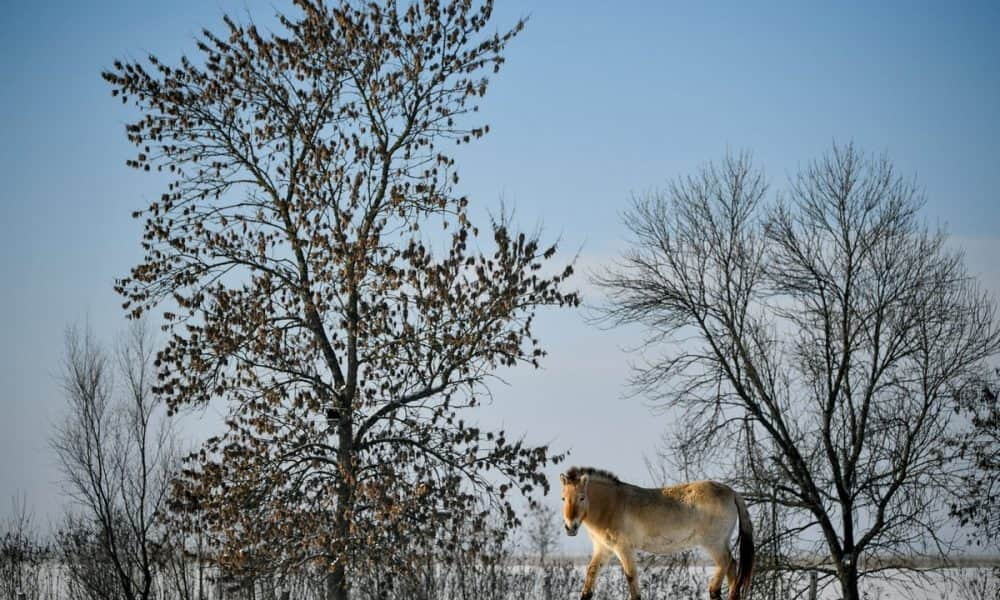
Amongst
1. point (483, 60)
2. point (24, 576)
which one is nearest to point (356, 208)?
point (483, 60)

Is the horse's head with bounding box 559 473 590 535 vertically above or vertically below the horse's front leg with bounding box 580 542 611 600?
above

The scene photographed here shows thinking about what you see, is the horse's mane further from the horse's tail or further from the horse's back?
the horse's tail

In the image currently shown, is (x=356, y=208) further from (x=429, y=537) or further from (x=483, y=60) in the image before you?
(x=429, y=537)

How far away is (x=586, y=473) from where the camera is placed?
9641 mm

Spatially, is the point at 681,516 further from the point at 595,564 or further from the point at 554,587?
the point at 554,587

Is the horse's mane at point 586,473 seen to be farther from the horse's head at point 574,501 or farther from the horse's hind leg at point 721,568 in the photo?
the horse's hind leg at point 721,568

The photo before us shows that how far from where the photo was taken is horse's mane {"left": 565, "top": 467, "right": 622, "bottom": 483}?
9.55 meters

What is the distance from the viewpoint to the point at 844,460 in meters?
19.7

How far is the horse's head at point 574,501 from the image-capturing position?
365 inches

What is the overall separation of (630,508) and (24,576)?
24.9 metres

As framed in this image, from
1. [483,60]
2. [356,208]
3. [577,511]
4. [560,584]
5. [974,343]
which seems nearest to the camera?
[577,511]

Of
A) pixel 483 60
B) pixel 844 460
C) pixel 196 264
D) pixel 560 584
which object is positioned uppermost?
pixel 483 60

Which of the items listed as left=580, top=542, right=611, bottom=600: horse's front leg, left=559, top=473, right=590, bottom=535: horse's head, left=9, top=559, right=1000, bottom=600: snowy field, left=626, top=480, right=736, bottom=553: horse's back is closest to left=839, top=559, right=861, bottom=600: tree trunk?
left=9, top=559, right=1000, bottom=600: snowy field

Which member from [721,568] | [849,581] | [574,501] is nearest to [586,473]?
[574,501]
